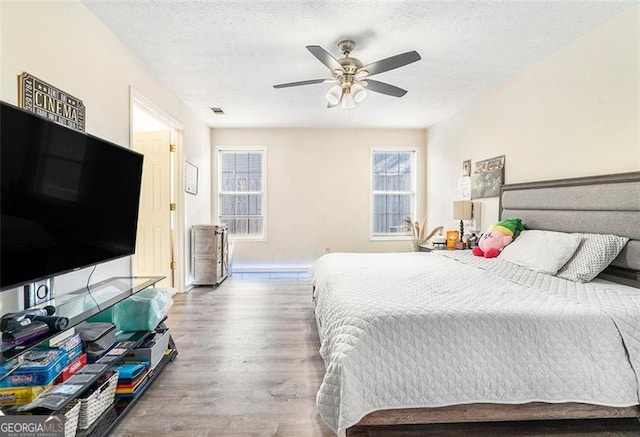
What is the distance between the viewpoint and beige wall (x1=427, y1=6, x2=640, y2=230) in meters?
2.21

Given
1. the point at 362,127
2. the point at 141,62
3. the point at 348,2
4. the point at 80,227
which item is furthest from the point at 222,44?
the point at 362,127

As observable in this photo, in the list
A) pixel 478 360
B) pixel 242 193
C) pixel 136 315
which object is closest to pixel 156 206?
pixel 242 193

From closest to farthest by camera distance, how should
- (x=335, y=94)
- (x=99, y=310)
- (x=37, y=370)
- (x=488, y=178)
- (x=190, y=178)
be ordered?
1. (x=37, y=370)
2. (x=99, y=310)
3. (x=335, y=94)
4. (x=488, y=178)
5. (x=190, y=178)

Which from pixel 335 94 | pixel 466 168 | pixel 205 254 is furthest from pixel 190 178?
pixel 466 168

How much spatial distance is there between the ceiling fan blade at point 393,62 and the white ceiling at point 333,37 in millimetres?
301

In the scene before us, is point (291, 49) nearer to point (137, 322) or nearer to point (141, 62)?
point (141, 62)

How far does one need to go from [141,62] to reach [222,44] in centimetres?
93

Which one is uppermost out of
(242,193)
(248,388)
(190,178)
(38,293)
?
(190,178)

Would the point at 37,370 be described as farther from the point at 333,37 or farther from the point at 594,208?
the point at 594,208

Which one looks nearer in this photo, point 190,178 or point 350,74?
point 350,74

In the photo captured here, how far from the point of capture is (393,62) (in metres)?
2.35

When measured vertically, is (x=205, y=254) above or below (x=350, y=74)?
below

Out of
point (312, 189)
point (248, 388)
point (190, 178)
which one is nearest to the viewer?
point (248, 388)

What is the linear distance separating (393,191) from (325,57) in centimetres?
377
